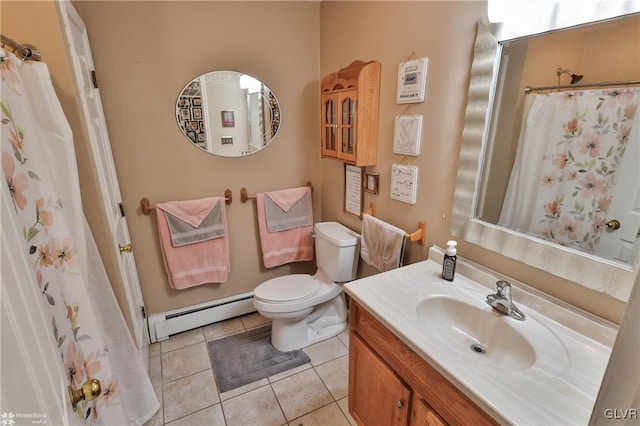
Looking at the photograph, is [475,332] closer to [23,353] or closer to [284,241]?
[23,353]

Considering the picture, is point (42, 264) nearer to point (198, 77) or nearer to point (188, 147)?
point (188, 147)

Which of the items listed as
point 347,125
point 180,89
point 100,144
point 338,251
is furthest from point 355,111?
point 100,144

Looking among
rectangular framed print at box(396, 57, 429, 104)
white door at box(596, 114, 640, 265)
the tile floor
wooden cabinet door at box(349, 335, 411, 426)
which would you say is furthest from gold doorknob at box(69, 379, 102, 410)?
rectangular framed print at box(396, 57, 429, 104)

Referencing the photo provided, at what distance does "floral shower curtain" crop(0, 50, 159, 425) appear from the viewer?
2.48 ft

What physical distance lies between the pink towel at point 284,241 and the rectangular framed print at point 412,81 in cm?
106

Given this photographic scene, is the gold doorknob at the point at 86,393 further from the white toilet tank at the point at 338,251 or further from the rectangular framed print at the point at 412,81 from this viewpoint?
the rectangular framed print at the point at 412,81

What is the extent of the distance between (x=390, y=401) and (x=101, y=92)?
2.11 metres

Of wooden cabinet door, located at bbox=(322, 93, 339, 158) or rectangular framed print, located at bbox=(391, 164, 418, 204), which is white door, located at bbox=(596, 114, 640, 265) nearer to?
rectangular framed print, located at bbox=(391, 164, 418, 204)

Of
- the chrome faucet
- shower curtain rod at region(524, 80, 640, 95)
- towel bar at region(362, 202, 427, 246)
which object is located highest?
shower curtain rod at region(524, 80, 640, 95)

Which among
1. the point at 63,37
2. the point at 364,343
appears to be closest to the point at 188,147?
the point at 63,37

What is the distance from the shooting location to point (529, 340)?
969mm

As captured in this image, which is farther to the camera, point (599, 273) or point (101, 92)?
point (101, 92)

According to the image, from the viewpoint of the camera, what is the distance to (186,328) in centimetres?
227

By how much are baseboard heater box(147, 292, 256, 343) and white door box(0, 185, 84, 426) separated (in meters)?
1.73
